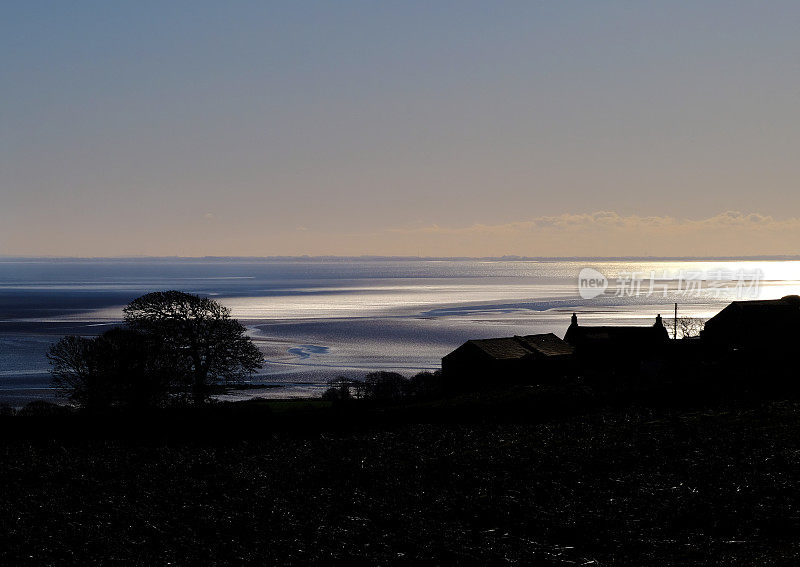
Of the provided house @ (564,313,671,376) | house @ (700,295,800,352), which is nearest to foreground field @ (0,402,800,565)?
house @ (564,313,671,376)

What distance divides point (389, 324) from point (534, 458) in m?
131

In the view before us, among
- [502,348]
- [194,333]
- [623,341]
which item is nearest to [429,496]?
[194,333]

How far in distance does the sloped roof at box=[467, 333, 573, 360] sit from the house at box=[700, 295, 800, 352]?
41.2 ft

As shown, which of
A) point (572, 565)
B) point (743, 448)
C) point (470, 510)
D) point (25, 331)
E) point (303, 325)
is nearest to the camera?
point (572, 565)

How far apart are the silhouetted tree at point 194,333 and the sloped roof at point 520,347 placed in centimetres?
1803

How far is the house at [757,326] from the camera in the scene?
217 ft

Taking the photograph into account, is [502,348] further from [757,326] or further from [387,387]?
[757,326]

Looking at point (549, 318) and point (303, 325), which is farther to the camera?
point (549, 318)

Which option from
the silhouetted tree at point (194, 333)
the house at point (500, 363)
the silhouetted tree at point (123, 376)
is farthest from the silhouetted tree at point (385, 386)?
the silhouetted tree at point (123, 376)

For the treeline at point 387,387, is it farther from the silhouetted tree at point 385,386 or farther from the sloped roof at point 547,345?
the sloped roof at point 547,345

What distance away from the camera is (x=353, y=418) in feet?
124

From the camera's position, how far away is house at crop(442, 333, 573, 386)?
6181 cm

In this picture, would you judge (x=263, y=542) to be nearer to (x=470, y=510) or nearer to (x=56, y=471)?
(x=470, y=510)

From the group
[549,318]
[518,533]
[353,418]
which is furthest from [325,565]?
[549,318]
